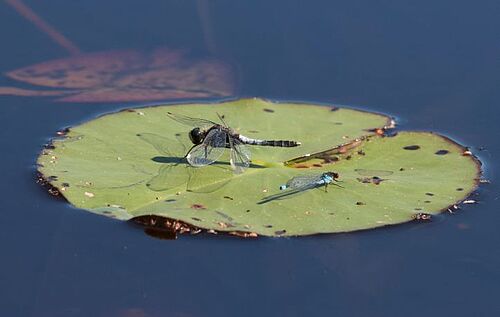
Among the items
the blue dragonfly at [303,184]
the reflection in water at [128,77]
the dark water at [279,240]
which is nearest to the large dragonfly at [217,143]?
the blue dragonfly at [303,184]

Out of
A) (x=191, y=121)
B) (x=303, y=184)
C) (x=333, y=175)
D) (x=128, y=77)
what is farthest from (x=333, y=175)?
(x=128, y=77)

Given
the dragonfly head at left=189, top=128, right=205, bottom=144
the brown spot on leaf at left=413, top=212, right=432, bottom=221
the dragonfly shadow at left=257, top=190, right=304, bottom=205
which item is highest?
the dragonfly head at left=189, top=128, right=205, bottom=144

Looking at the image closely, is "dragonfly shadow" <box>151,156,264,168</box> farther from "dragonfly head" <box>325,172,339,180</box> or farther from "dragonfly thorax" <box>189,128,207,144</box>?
"dragonfly head" <box>325,172,339,180</box>

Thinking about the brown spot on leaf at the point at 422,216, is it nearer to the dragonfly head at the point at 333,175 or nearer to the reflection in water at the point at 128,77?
the dragonfly head at the point at 333,175

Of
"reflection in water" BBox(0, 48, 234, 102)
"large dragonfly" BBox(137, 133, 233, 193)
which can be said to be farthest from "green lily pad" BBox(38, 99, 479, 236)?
"reflection in water" BBox(0, 48, 234, 102)

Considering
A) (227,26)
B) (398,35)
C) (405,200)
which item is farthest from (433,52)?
(405,200)
